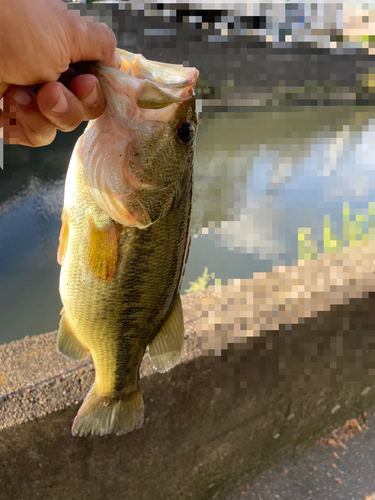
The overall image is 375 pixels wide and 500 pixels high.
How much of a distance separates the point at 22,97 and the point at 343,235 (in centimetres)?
466

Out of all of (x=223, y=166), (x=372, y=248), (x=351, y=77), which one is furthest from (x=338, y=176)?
(x=372, y=248)

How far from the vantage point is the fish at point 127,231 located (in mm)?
1026

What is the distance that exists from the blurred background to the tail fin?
1343 mm

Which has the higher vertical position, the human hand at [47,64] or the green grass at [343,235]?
the human hand at [47,64]

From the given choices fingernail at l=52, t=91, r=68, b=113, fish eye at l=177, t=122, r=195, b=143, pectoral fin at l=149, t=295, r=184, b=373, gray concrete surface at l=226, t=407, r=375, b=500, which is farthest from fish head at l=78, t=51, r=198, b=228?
gray concrete surface at l=226, t=407, r=375, b=500

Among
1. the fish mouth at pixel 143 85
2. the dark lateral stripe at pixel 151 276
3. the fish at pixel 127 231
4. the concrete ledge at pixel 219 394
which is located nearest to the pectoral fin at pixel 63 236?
the fish at pixel 127 231

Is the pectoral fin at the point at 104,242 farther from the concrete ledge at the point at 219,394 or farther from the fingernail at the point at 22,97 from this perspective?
the concrete ledge at the point at 219,394

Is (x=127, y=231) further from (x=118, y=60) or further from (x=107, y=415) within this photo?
(x=107, y=415)

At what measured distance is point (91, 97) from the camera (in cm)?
88

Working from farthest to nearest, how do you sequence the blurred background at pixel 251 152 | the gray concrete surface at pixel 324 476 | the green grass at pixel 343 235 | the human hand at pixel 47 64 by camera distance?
the blurred background at pixel 251 152 < the green grass at pixel 343 235 < the gray concrete surface at pixel 324 476 < the human hand at pixel 47 64

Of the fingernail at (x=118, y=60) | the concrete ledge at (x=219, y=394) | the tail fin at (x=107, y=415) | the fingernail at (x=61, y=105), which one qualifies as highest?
the fingernail at (x=118, y=60)

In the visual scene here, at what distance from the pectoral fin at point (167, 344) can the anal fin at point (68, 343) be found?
0.29m

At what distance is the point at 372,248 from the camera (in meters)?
2.73

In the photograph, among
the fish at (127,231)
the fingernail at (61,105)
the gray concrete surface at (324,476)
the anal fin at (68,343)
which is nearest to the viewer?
the fingernail at (61,105)
